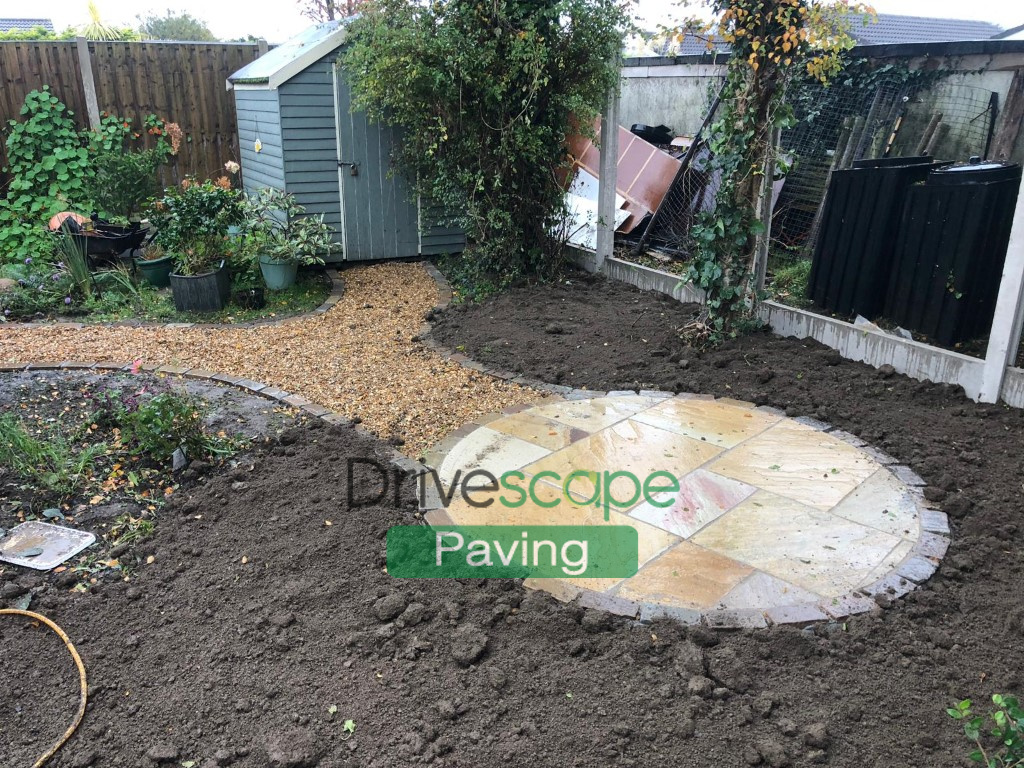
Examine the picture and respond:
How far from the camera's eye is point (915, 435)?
379 cm

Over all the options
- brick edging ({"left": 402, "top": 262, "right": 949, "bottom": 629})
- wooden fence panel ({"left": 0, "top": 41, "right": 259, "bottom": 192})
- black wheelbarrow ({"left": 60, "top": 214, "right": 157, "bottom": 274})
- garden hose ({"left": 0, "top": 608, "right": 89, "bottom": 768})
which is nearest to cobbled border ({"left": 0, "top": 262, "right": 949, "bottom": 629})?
brick edging ({"left": 402, "top": 262, "right": 949, "bottom": 629})

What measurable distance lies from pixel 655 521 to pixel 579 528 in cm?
33

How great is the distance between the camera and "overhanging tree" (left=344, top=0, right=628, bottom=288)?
5797 millimetres

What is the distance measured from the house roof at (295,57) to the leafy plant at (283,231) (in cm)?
101

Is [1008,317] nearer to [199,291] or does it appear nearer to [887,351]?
[887,351]

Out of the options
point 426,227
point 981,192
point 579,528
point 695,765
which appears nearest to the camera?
point 695,765

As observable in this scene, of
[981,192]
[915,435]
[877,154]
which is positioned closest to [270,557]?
[915,435]

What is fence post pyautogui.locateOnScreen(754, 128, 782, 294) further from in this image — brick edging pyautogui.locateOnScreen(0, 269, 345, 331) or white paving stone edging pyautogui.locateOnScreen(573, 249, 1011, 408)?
brick edging pyautogui.locateOnScreen(0, 269, 345, 331)

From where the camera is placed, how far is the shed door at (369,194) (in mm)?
7023

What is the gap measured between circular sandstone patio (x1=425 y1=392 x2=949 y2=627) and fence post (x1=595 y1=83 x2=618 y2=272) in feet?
8.68

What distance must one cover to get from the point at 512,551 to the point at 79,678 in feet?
4.95

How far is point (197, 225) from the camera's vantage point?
6188mm

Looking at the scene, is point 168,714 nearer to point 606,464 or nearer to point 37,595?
point 37,595

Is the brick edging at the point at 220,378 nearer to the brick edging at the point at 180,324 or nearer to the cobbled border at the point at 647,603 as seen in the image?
the cobbled border at the point at 647,603
